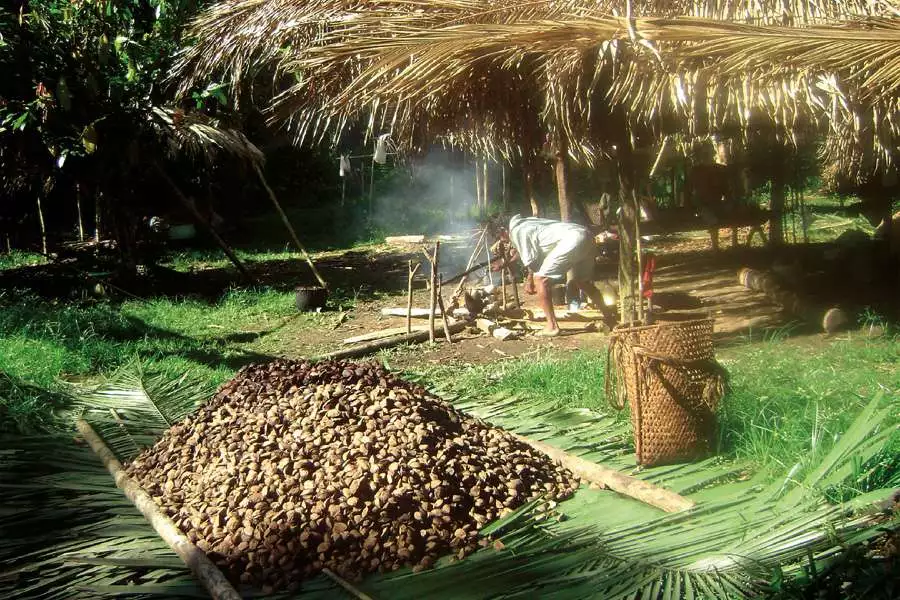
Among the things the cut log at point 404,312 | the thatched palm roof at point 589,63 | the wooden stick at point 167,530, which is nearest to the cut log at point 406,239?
the cut log at point 404,312

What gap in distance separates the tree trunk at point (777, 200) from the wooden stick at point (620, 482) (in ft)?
22.9

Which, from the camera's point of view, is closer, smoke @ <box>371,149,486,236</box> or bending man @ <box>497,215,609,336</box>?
bending man @ <box>497,215,609,336</box>

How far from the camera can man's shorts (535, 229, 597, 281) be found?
299 inches

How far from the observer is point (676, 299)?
7.89 m

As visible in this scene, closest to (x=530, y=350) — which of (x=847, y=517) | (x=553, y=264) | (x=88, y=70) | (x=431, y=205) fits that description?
(x=553, y=264)

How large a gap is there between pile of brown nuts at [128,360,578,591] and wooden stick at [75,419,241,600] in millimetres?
66

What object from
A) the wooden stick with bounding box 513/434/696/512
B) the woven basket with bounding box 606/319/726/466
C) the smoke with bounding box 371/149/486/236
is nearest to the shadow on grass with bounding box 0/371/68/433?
the wooden stick with bounding box 513/434/696/512

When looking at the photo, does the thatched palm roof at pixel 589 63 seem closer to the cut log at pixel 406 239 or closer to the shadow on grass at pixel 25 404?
the shadow on grass at pixel 25 404

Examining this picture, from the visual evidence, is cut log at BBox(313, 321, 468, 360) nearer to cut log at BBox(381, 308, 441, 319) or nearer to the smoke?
cut log at BBox(381, 308, 441, 319)

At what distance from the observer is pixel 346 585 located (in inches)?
116

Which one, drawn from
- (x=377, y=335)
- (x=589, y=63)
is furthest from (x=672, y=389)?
(x=377, y=335)

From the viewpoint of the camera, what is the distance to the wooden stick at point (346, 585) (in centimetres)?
288

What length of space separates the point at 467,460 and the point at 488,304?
16.5 feet

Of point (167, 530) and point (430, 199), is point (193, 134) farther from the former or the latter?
point (167, 530)
